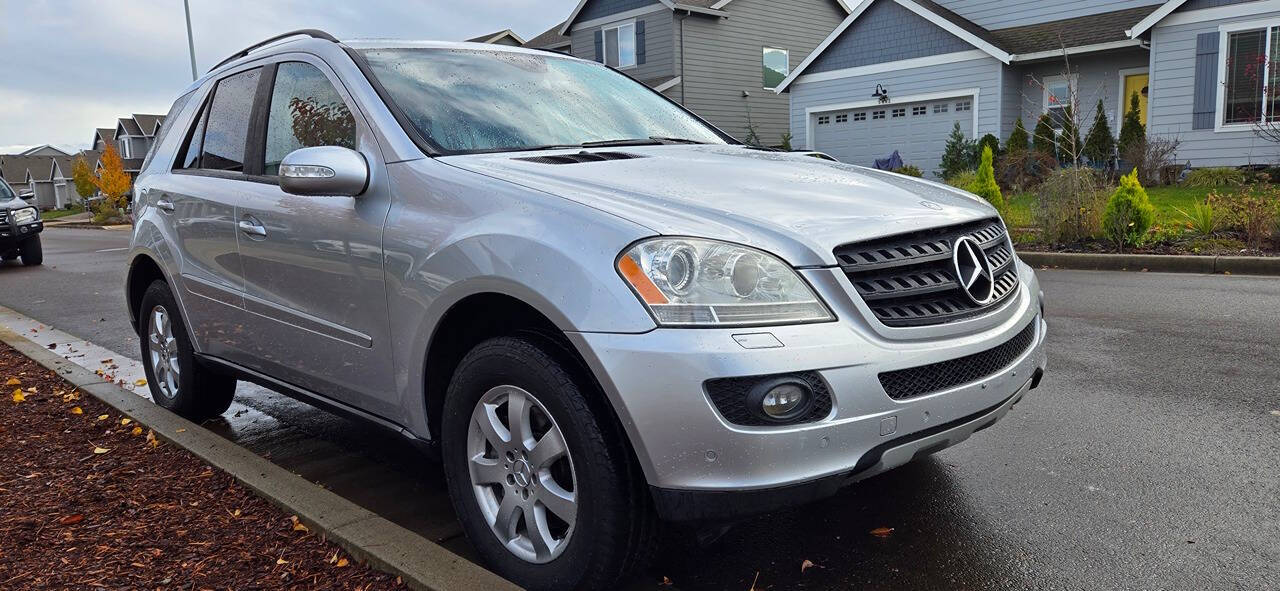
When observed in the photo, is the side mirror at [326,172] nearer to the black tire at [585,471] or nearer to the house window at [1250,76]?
the black tire at [585,471]

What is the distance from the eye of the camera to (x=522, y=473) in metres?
2.78

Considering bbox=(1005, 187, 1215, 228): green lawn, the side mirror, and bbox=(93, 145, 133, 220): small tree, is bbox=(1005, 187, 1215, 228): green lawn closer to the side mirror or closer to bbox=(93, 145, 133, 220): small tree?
the side mirror

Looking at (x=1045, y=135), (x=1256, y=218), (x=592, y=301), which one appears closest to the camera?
(x=592, y=301)

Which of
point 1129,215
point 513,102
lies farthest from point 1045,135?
point 513,102

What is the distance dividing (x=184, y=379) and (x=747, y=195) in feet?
11.2

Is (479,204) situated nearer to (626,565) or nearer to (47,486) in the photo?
(626,565)

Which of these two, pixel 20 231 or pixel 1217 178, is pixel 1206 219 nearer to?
pixel 1217 178

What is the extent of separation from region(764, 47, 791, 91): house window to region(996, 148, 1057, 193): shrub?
12785 mm

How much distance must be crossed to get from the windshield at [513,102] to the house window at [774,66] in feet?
89.4

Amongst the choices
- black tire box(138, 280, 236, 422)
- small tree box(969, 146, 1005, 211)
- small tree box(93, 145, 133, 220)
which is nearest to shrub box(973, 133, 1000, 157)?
small tree box(969, 146, 1005, 211)

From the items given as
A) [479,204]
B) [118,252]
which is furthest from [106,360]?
[118,252]

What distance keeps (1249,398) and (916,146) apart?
62.4 feet

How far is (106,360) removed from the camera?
6988 millimetres

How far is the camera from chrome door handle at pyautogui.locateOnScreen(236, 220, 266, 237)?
152 inches
